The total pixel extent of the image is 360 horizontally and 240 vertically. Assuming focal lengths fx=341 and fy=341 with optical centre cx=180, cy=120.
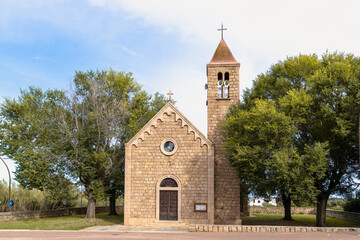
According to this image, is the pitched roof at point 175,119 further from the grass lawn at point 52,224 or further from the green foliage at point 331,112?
the grass lawn at point 52,224

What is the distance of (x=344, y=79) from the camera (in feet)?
75.8

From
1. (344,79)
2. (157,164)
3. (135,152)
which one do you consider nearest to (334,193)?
(344,79)

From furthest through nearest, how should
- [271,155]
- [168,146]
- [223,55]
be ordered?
[223,55], [168,146], [271,155]

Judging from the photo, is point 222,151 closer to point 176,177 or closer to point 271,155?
point 176,177

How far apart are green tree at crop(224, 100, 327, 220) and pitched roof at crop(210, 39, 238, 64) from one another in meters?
6.22

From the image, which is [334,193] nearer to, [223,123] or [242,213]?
[223,123]

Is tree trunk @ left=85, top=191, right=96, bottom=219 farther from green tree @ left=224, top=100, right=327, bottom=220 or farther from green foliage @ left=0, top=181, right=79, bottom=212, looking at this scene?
green tree @ left=224, top=100, right=327, bottom=220

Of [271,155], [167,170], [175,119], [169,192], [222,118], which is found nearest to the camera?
[271,155]

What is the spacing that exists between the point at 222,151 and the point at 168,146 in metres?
4.53

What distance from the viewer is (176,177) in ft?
83.5

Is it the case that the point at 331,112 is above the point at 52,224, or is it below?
above

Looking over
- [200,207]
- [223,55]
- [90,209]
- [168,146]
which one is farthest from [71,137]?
[223,55]

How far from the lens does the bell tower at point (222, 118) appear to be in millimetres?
26500

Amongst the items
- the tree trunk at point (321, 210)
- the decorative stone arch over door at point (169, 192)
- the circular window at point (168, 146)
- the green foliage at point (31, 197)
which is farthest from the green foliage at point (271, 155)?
the green foliage at point (31, 197)
